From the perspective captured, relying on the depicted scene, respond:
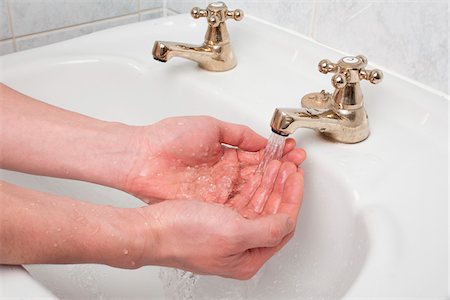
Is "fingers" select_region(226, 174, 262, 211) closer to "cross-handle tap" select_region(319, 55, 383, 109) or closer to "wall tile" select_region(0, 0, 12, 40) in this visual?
"cross-handle tap" select_region(319, 55, 383, 109)

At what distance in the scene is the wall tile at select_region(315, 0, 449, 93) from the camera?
2.26ft

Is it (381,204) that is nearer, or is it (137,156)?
(381,204)

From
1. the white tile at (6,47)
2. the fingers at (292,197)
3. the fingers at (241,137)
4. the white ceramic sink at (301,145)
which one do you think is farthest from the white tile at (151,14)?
the fingers at (292,197)

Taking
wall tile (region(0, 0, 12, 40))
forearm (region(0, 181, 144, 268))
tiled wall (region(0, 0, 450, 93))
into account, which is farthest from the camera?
wall tile (region(0, 0, 12, 40))

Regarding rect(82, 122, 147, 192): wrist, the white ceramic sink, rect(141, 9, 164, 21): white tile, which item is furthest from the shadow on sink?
rect(141, 9, 164, 21): white tile

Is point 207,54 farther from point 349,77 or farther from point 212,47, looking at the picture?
point 349,77

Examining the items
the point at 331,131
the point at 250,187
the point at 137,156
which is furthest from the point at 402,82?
the point at 137,156

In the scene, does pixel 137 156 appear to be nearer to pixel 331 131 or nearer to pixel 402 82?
pixel 331 131

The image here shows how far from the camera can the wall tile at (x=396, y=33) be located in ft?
2.26

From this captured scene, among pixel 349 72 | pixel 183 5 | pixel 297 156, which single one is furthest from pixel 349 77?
pixel 183 5

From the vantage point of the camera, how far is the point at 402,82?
73 cm

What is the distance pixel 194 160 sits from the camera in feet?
2.30

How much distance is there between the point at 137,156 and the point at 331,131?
238 mm

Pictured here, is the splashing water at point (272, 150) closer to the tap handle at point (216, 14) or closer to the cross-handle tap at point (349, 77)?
the cross-handle tap at point (349, 77)
